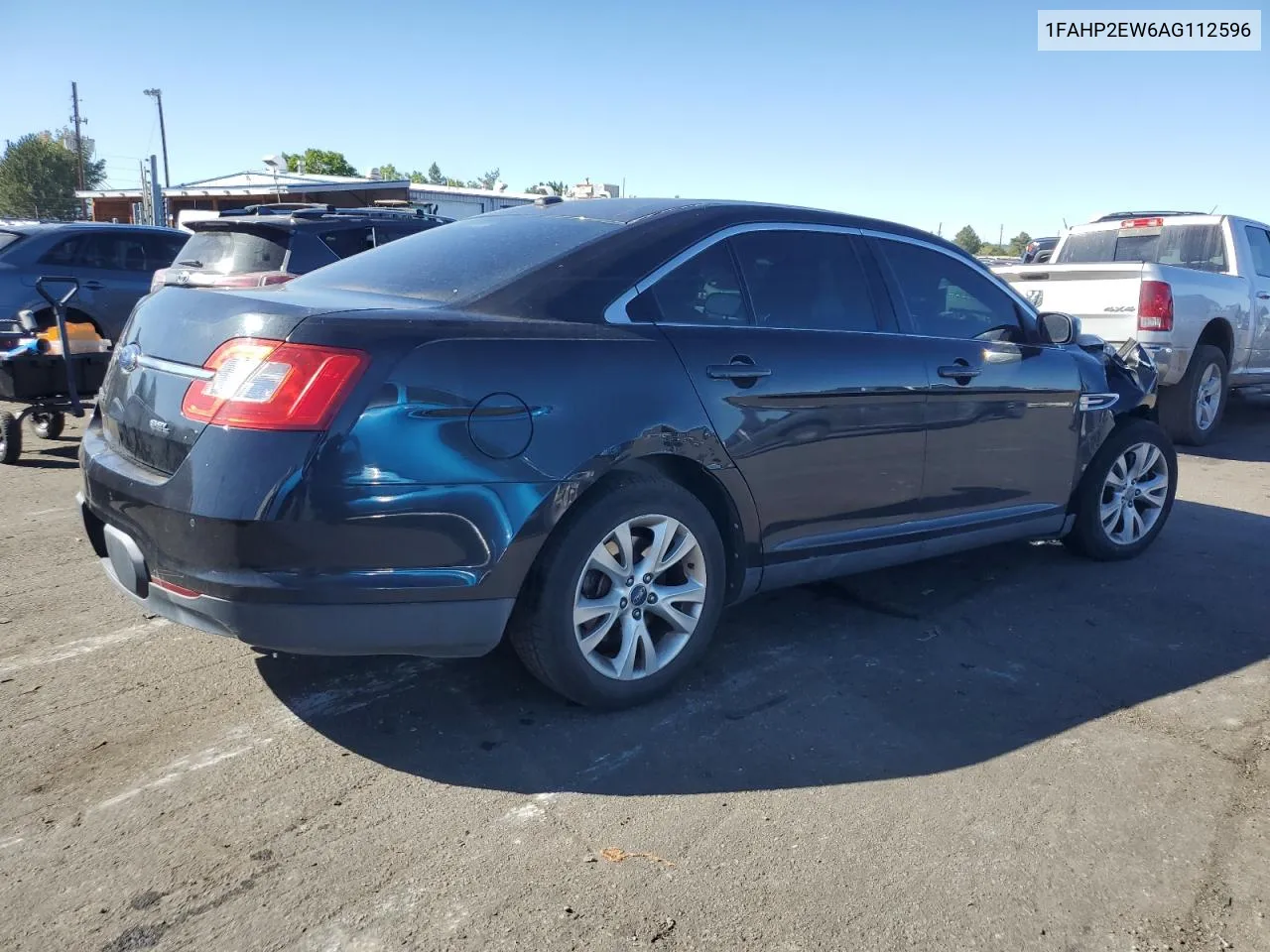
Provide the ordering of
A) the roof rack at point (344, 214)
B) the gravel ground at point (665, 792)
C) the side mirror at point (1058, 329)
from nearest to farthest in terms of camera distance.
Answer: the gravel ground at point (665, 792) < the side mirror at point (1058, 329) < the roof rack at point (344, 214)

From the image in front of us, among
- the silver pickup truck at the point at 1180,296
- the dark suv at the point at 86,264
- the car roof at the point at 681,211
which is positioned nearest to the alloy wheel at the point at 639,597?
the car roof at the point at 681,211

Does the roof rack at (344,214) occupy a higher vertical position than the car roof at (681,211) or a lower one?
higher

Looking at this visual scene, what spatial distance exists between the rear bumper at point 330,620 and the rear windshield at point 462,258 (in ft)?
3.20

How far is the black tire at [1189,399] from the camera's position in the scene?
902 centimetres

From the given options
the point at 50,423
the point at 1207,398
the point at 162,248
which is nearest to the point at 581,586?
the point at 50,423

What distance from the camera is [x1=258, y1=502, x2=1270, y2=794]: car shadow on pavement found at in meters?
3.10

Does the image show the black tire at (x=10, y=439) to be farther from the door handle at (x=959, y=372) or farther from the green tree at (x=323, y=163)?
the green tree at (x=323, y=163)

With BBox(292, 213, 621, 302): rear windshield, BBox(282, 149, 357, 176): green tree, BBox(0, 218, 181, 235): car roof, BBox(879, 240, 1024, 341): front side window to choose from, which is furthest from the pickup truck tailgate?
BBox(282, 149, 357, 176): green tree

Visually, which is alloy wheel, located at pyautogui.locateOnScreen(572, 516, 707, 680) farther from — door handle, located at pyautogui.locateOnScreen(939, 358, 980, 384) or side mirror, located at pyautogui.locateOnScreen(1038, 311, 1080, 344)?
side mirror, located at pyautogui.locateOnScreen(1038, 311, 1080, 344)

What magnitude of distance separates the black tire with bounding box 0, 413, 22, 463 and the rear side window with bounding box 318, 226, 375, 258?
2.61 meters

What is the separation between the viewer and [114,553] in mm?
3154

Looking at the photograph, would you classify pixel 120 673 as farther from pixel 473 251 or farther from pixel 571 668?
pixel 473 251

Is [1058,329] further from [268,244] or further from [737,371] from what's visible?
[268,244]

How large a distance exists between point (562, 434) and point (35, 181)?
76245 millimetres
